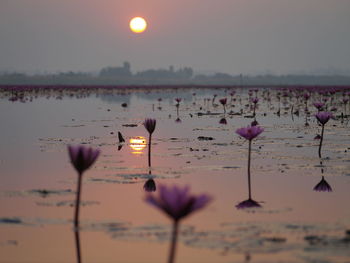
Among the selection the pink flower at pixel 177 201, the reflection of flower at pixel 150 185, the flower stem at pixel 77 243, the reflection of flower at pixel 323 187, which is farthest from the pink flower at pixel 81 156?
the reflection of flower at pixel 323 187

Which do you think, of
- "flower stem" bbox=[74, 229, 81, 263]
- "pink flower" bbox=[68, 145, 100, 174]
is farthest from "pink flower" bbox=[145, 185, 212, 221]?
"pink flower" bbox=[68, 145, 100, 174]

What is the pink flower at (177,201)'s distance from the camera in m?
4.14

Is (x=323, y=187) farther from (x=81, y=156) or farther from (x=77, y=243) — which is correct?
(x=77, y=243)

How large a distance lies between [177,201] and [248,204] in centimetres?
418

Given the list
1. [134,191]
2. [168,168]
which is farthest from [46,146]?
[134,191]

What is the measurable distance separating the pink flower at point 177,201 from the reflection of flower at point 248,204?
3.89m

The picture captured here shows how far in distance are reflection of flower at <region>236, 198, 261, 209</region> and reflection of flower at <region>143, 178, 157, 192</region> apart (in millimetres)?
1370

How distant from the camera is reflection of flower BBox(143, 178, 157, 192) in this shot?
9289 mm

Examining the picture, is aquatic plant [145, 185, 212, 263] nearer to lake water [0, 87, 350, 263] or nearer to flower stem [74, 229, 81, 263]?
lake water [0, 87, 350, 263]

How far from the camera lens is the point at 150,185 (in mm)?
9609

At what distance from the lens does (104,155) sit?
1323 cm

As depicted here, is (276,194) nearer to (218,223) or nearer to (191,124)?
(218,223)

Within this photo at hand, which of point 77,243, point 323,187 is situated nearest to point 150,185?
point 323,187

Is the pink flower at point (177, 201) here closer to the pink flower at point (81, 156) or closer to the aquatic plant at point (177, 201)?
the aquatic plant at point (177, 201)
